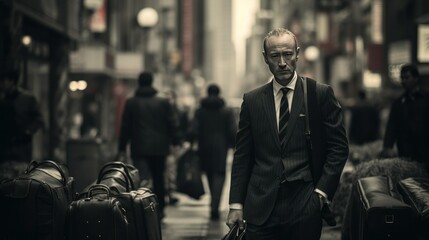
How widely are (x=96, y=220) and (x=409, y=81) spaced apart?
555 cm

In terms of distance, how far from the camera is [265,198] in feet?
22.0

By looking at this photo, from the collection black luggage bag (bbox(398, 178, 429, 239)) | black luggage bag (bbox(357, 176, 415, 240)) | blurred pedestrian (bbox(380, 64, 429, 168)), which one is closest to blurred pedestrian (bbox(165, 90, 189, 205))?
blurred pedestrian (bbox(380, 64, 429, 168))

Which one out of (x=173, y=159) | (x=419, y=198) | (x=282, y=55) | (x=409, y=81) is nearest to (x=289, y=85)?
(x=282, y=55)

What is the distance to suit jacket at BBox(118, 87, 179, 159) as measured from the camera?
14.6 m

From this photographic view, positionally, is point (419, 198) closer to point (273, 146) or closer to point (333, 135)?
point (333, 135)

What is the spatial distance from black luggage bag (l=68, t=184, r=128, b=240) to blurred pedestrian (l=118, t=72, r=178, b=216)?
624cm

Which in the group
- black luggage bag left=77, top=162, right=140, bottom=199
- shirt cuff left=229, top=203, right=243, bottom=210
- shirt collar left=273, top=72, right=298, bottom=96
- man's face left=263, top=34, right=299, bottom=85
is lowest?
black luggage bag left=77, top=162, right=140, bottom=199

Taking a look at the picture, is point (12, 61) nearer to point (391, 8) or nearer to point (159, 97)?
point (159, 97)

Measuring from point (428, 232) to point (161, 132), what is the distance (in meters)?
7.34

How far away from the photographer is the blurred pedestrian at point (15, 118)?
1310 cm

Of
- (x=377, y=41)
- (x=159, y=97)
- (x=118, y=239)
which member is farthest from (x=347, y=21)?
(x=118, y=239)

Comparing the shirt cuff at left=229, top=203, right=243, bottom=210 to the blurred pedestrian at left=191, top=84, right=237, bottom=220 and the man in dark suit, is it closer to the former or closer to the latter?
the man in dark suit

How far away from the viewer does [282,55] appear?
6633mm

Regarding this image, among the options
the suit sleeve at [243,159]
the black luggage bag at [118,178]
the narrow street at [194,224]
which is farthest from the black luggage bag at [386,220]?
the narrow street at [194,224]
